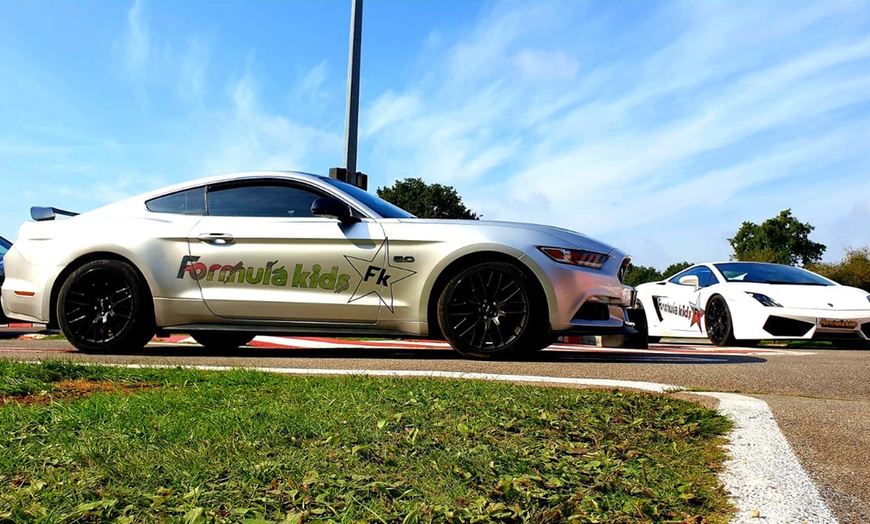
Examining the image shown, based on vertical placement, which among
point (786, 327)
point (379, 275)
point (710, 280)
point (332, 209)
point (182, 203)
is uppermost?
point (182, 203)

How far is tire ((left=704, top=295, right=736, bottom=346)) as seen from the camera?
988cm

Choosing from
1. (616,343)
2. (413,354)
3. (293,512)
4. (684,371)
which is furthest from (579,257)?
(293,512)

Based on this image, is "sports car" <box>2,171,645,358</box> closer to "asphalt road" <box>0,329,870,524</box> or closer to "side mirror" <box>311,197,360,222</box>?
"side mirror" <box>311,197,360,222</box>

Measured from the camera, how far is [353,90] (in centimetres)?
1165

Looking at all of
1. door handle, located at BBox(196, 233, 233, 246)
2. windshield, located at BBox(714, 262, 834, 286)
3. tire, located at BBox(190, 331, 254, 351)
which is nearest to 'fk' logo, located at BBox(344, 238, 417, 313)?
door handle, located at BBox(196, 233, 233, 246)

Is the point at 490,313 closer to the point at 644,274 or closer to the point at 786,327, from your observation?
the point at 786,327

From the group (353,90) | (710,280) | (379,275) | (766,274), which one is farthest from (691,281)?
(379,275)

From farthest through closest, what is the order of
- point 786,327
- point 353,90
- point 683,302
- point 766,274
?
point 353,90, point 683,302, point 766,274, point 786,327

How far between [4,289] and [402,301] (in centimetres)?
380

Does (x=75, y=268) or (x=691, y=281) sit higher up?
(x=691, y=281)

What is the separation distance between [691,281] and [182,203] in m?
6.97

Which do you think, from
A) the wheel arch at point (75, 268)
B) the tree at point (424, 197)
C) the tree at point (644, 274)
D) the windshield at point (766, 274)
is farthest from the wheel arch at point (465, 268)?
the tree at point (644, 274)

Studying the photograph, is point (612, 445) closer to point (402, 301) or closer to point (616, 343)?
point (402, 301)

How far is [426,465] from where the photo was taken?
213cm
